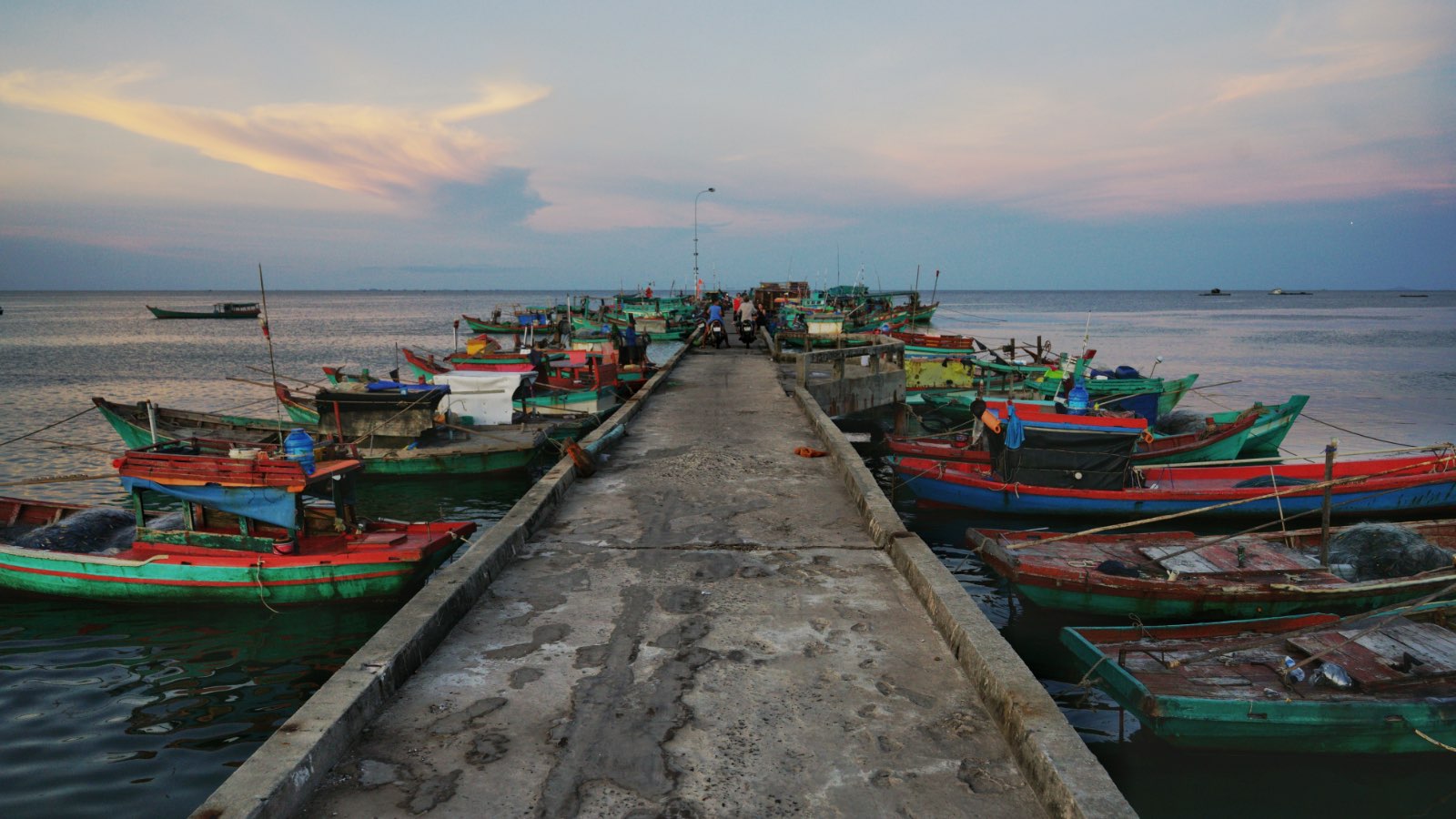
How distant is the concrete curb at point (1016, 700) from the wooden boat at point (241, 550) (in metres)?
6.42

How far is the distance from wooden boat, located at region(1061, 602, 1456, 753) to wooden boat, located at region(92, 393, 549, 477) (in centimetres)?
1245

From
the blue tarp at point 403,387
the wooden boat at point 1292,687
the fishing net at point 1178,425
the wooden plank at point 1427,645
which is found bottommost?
the fishing net at point 1178,425

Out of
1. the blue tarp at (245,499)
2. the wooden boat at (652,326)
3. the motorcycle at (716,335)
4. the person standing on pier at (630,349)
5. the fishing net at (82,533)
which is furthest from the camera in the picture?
the wooden boat at (652,326)

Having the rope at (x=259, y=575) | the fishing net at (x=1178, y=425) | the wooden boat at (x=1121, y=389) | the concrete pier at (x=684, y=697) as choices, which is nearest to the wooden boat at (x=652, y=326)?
the wooden boat at (x=1121, y=389)

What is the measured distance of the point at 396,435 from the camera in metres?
16.9

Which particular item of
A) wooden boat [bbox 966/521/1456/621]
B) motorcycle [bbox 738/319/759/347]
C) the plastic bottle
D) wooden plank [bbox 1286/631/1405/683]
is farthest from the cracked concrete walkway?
motorcycle [bbox 738/319/759/347]

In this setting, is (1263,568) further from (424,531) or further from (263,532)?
(263,532)

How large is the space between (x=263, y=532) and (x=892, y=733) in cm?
870

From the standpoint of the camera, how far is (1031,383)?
22047mm

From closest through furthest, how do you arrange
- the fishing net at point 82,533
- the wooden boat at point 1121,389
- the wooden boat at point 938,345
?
the fishing net at point 82,533 → the wooden boat at point 1121,389 → the wooden boat at point 938,345

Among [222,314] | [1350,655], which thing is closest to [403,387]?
[1350,655]

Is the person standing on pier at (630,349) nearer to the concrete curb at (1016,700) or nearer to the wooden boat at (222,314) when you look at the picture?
the concrete curb at (1016,700)

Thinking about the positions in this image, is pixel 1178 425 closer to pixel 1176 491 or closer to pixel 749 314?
pixel 1176 491

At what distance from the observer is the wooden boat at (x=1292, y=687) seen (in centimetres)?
621
